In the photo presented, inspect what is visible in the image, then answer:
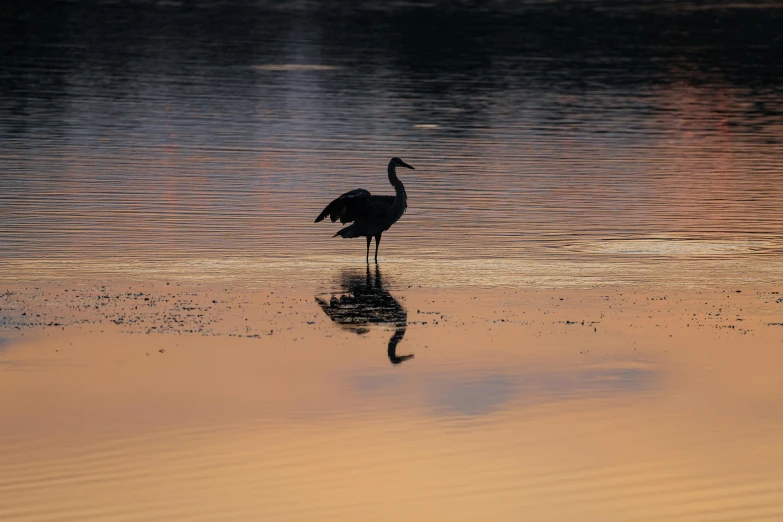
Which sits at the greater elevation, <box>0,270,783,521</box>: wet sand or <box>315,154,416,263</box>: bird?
<box>315,154,416,263</box>: bird

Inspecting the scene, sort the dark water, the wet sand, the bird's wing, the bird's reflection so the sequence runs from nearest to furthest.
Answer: the wet sand, the bird's reflection, the bird's wing, the dark water

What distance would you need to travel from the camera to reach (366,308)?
17.0m

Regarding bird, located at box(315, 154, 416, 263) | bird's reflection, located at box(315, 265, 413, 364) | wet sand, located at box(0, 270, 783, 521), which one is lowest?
wet sand, located at box(0, 270, 783, 521)

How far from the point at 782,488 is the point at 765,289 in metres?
7.45

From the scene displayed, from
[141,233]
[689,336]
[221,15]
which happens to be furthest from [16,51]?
[689,336]

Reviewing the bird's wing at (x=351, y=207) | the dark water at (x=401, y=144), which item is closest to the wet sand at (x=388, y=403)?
the bird's wing at (x=351, y=207)

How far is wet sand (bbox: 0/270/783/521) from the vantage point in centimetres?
1074

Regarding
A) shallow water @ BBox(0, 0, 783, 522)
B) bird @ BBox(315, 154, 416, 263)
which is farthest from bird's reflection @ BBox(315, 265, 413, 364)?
bird @ BBox(315, 154, 416, 263)

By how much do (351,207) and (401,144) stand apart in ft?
48.2

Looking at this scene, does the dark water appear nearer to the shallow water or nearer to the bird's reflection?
the shallow water

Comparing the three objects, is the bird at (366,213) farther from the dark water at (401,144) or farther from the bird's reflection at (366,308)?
the bird's reflection at (366,308)

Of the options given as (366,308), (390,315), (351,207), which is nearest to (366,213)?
(351,207)

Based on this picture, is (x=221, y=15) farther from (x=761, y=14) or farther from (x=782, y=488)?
(x=782, y=488)

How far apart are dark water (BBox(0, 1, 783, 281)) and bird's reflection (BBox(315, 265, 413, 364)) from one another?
138cm
